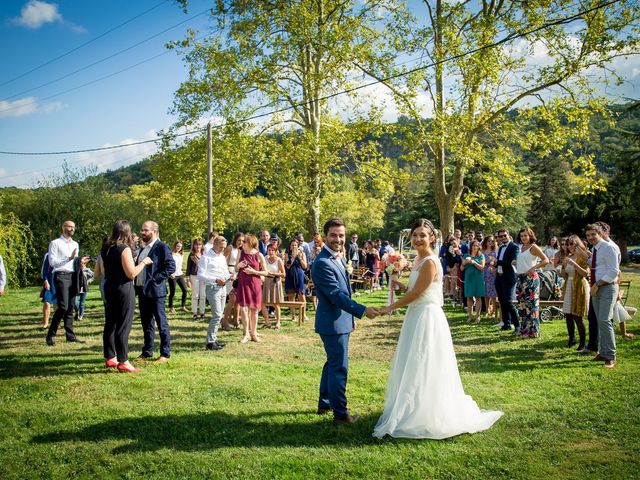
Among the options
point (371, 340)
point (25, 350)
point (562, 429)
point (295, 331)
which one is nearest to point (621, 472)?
point (562, 429)

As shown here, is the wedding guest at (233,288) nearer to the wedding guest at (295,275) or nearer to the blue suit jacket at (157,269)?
the wedding guest at (295,275)

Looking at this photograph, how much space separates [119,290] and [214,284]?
236cm

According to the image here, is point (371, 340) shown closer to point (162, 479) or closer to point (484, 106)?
point (162, 479)

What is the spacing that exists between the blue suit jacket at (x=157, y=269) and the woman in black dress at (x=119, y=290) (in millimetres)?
277

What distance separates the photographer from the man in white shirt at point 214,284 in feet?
30.0

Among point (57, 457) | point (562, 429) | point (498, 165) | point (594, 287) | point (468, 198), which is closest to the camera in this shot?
point (57, 457)

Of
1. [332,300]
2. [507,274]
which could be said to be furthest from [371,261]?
[332,300]

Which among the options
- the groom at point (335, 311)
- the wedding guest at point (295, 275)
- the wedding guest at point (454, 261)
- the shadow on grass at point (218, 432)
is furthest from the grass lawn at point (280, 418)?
the wedding guest at point (454, 261)

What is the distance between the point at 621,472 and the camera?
419 cm

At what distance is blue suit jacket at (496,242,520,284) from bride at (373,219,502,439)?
586 centimetres

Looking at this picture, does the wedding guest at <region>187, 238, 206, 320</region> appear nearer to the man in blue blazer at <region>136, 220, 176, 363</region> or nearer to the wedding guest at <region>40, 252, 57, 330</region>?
the wedding guest at <region>40, 252, 57, 330</region>

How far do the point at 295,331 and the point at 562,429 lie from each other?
6789 mm

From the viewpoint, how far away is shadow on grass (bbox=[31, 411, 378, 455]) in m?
4.85

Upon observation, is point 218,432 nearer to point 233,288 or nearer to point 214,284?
point 214,284
